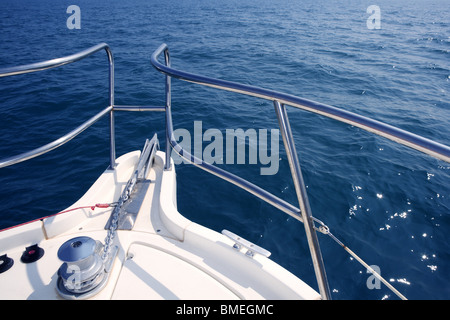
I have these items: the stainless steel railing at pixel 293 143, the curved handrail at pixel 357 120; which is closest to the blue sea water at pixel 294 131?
the stainless steel railing at pixel 293 143

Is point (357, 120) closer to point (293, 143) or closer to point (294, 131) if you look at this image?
point (293, 143)

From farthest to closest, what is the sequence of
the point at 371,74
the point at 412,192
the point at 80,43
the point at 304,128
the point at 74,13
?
the point at 74,13
the point at 80,43
the point at 371,74
the point at 304,128
the point at 412,192

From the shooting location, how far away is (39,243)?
5.60 feet

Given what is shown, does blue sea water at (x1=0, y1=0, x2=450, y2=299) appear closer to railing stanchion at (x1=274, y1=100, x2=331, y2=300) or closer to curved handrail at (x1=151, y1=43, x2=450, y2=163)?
railing stanchion at (x1=274, y1=100, x2=331, y2=300)

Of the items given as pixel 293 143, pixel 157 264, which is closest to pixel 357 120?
pixel 293 143

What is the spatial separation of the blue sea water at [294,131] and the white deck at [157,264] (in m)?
1.56

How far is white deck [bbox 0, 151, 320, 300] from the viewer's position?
1437mm

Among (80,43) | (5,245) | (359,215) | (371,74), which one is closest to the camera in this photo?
(5,245)

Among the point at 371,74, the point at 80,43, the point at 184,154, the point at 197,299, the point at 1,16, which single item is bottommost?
the point at 197,299

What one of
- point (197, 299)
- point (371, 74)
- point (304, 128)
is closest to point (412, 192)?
point (304, 128)

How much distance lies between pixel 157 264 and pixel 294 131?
15.3 feet

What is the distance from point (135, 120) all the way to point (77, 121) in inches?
45.2
